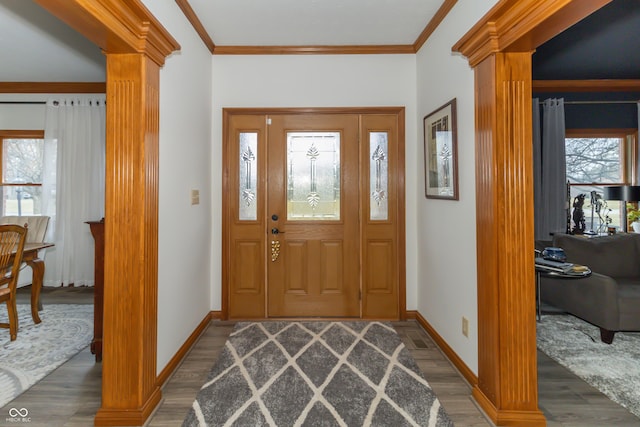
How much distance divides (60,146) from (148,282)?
3.77 m

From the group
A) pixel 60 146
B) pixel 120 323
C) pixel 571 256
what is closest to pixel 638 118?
pixel 571 256

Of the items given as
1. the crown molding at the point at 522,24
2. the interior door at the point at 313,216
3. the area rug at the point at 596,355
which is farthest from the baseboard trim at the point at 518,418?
the crown molding at the point at 522,24

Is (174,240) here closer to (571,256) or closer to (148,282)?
(148,282)

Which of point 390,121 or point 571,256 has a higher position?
point 390,121

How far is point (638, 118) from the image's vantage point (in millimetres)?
4539

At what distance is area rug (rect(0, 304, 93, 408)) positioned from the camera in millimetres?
2201

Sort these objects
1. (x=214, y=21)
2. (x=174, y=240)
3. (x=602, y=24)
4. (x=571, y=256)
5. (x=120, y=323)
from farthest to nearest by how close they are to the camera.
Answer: (x=571, y=256), (x=602, y=24), (x=214, y=21), (x=174, y=240), (x=120, y=323)

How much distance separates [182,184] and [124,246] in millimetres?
823

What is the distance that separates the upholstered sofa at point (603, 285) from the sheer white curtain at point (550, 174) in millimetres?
1089

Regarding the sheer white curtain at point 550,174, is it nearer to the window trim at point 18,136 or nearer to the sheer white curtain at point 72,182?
the sheer white curtain at point 72,182

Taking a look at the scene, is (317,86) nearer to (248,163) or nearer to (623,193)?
(248,163)

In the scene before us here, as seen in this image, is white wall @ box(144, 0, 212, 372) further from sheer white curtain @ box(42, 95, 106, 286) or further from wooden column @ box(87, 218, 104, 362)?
sheer white curtain @ box(42, 95, 106, 286)

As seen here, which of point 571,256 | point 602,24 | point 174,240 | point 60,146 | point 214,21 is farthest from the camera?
point 60,146

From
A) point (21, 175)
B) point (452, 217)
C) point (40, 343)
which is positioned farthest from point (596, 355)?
point (21, 175)
